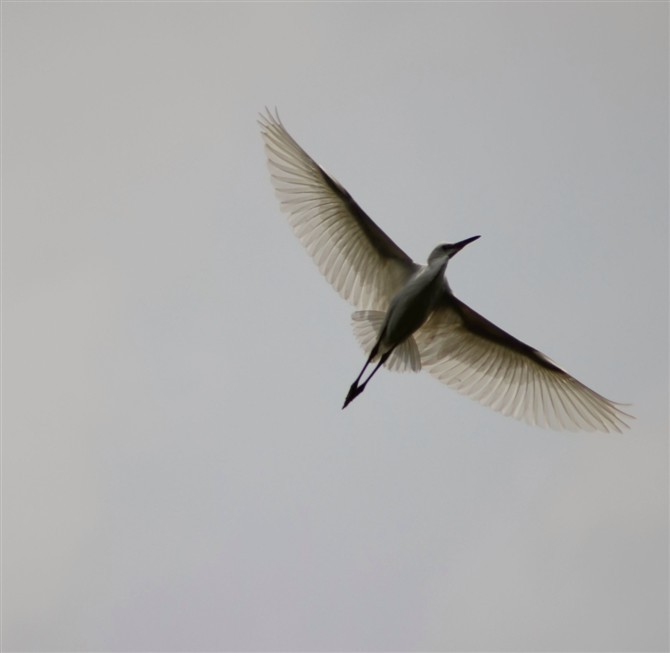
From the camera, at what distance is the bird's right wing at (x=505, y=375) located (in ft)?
49.8

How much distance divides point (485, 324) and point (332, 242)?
236 centimetres

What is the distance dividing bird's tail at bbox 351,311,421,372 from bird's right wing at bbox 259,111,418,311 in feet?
1.58

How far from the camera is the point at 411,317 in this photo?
549 inches

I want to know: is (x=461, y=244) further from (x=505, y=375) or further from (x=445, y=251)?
(x=505, y=375)

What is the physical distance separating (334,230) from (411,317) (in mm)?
1453

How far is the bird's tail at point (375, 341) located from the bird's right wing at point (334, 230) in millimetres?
481

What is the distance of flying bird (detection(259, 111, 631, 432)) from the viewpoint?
13945mm

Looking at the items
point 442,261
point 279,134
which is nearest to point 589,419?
point 442,261

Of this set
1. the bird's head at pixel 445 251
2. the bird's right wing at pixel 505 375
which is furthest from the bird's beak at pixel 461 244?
the bird's right wing at pixel 505 375

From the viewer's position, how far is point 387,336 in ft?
46.0

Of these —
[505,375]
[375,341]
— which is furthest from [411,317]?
[505,375]

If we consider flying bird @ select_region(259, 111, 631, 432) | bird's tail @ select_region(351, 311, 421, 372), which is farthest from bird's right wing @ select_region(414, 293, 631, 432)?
bird's tail @ select_region(351, 311, 421, 372)

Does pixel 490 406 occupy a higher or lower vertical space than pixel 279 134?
lower

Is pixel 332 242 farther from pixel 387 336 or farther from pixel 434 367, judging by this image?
pixel 434 367
